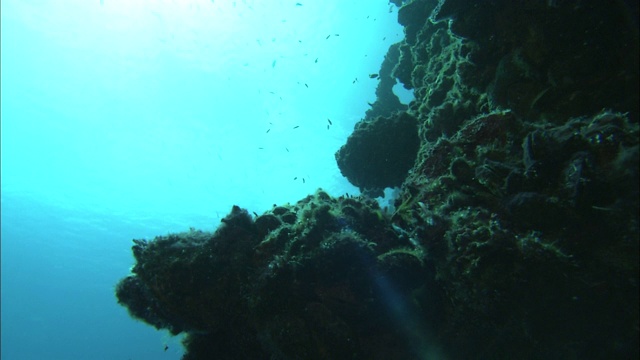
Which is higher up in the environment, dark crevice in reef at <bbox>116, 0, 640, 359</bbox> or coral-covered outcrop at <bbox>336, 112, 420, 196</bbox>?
coral-covered outcrop at <bbox>336, 112, 420, 196</bbox>

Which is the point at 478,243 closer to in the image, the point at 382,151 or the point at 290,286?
the point at 290,286

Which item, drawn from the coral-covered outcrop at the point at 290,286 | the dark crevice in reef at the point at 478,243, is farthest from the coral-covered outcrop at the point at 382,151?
the coral-covered outcrop at the point at 290,286

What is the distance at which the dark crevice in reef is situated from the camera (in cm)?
393

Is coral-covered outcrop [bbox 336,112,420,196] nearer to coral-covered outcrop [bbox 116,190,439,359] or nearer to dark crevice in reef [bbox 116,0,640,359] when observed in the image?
dark crevice in reef [bbox 116,0,640,359]

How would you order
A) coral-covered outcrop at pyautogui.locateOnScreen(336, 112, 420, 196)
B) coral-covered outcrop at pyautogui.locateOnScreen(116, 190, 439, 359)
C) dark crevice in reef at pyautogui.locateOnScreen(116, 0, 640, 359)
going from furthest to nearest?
coral-covered outcrop at pyautogui.locateOnScreen(336, 112, 420, 196) < coral-covered outcrop at pyautogui.locateOnScreen(116, 190, 439, 359) < dark crevice in reef at pyautogui.locateOnScreen(116, 0, 640, 359)

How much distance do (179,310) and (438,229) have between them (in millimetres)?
4651

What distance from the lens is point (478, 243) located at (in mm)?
4273

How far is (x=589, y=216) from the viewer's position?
12.6 feet

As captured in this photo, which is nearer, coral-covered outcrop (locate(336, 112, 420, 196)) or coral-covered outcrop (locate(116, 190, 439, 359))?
coral-covered outcrop (locate(116, 190, 439, 359))

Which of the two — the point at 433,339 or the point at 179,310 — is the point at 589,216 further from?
the point at 179,310

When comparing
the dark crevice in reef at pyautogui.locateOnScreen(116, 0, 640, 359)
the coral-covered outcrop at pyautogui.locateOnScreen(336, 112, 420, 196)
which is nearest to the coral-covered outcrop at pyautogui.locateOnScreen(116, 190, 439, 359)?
the dark crevice in reef at pyautogui.locateOnScreen(116, 0, 640, 359)

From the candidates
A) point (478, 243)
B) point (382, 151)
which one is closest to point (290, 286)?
point (478, 243)

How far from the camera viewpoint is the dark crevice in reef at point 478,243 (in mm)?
3934

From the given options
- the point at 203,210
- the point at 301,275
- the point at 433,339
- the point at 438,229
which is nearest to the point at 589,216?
the point at 438,229
